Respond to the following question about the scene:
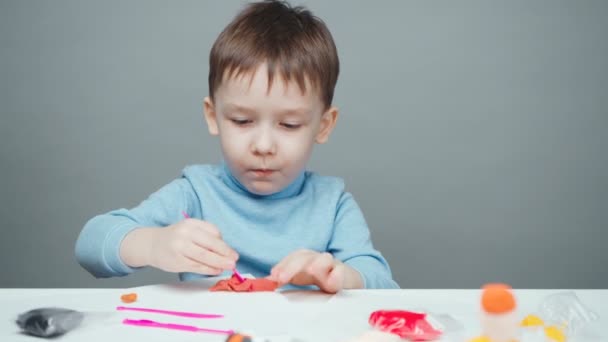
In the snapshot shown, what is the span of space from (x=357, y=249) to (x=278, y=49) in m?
0.34

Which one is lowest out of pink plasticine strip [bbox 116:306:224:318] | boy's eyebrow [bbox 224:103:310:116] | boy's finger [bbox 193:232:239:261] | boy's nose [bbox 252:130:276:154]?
pink plasticine strip [bbox 116:306:224:318]

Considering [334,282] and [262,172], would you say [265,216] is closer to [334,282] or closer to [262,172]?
[262,172]

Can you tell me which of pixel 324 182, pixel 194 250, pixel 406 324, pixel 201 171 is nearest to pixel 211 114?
pixel 201 171

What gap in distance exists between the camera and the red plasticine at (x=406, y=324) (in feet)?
2.16

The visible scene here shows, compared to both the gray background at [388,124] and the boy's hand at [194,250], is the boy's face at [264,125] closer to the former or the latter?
the boy's hand at [194,250]

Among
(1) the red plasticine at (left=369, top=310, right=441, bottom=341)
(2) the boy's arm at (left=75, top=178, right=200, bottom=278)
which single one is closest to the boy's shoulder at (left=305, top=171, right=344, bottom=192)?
(2) the boy's arm at (left=75, top=178, right=200, bottom=278)

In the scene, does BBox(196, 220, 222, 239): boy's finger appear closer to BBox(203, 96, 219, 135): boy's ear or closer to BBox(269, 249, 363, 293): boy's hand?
BBox(269, 249, 363, 293): boy's hand

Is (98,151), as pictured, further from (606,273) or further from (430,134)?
(606,273)

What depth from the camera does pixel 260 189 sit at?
109 cm

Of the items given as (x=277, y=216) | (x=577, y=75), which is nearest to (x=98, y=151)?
(x=277, y=216)

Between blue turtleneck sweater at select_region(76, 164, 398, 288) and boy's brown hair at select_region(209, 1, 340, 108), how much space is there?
16cm

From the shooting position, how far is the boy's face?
0.99 metres

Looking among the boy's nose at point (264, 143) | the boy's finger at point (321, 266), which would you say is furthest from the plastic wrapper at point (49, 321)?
the boy's nose at point (264, 143)

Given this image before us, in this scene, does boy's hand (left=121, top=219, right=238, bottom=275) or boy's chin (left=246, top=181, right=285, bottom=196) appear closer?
boy's hand (left=121, top=219, right=238, bottom=275)
